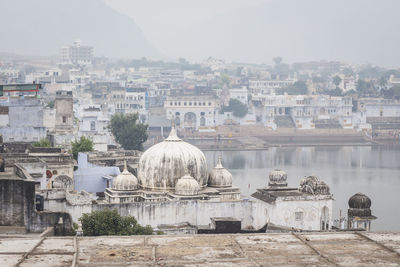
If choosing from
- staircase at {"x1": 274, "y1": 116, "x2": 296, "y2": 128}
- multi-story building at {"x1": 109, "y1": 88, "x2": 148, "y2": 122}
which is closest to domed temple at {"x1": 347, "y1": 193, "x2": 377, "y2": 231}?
staircase at {"x1": 274, "y1": 116, "x2": 296, "y2": 128}

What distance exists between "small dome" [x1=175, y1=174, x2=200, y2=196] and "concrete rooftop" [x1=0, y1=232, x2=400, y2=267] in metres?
Answer: 6.33

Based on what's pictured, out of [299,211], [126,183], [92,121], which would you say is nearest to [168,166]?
[126,183]

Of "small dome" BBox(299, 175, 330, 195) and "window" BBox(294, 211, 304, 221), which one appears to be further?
"small dome" BBox(299, 175, 330, 195)

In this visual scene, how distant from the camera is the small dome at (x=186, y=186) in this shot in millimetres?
13070

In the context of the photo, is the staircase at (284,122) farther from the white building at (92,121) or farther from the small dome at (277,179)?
the small dome at (277,179)

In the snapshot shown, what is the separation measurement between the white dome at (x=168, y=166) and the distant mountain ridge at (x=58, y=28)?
5803 inches

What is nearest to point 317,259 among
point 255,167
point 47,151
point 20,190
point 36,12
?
point 20,190

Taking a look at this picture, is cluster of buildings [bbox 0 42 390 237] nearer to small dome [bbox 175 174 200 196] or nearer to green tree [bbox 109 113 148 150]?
small dome [bbox 175 174 200 196]

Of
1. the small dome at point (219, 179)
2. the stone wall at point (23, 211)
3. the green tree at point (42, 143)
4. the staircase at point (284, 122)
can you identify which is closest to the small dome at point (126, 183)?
the small dome at point (219, 179)

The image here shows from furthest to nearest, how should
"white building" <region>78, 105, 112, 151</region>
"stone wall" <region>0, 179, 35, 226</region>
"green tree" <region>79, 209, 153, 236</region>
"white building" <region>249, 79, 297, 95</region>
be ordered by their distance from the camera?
"white building" <region>249, 79, 297, 95</region>, "white building" <region>78, 105, 112, 151</region>, "green tree" <region>79, 209, 153, 236</region>, "stone wall" <region>0, 179, 35, 226</region>

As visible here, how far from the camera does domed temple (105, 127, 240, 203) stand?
13148 millimetres

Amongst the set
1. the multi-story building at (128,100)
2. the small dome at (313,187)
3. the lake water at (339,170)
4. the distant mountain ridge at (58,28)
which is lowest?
the lake water at (339,170)

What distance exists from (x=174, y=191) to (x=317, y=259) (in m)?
7.53

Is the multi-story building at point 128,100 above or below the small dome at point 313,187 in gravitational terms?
above
